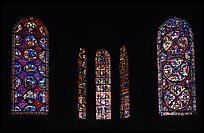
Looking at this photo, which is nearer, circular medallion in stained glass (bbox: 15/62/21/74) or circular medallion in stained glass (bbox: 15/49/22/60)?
circular medallion in stained glass (bbox: 15/62/21/74)

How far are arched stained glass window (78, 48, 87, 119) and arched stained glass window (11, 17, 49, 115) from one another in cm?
151

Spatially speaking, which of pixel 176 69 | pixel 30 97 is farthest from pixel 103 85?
pixel 30 97

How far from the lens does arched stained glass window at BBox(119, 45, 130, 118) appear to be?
19578 millimetres

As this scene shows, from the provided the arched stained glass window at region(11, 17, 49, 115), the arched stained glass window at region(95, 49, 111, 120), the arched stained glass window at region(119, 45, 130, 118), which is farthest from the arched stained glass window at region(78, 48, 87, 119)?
the arched stained glass window at region(11, 17, 49, 115)

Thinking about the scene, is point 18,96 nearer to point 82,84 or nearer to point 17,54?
point 17,54

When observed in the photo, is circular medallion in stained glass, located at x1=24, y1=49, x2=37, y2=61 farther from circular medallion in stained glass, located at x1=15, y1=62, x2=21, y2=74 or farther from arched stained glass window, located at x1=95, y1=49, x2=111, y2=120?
arched stained glass window, located at x1=95, y1=49, x2=111, y2=120

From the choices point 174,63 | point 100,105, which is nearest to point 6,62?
point 100,105

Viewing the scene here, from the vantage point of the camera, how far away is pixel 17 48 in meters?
19.1

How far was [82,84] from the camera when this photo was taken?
20203 millimetres

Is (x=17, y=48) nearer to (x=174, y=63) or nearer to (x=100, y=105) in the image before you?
(x=100, y=105)

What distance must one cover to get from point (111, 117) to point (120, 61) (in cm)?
196

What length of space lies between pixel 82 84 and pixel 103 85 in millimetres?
729

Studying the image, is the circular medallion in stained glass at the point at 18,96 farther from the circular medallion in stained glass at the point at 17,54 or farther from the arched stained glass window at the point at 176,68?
the arched stained glass window at the point at 176,68

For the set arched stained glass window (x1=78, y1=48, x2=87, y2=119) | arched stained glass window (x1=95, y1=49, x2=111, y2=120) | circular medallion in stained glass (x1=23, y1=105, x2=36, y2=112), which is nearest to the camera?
circular medallion in stained glass (x1=23, y1=105, x2=36, y2=112)
